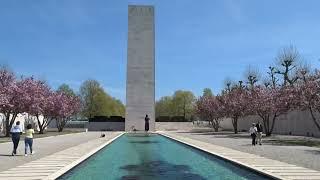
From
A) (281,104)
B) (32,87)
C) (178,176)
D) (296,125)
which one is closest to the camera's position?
(178,176)

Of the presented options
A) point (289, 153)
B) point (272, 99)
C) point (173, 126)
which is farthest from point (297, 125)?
point (173, 126)

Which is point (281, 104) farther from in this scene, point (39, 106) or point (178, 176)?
point (178, 176)

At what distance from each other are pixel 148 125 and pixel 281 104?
1334 inches

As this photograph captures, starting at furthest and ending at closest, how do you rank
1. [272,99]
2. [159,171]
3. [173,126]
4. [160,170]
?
[173,126] < [272,99] < [160,170] < [159,171]

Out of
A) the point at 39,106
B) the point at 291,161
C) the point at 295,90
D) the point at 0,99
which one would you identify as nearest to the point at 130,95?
the point at 39,106

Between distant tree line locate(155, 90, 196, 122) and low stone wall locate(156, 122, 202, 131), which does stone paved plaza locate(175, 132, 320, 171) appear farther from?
distant tree line locate(155, 90, 196, 122)

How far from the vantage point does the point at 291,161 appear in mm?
20375

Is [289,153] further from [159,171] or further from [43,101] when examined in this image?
[43,101]

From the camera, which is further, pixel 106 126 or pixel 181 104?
pixel 181 104

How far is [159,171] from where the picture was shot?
17750 millimetres

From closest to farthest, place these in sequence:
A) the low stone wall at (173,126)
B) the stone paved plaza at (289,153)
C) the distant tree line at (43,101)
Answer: the stone paved plaza at (289,153), the distant tree line at (43,101), the low stone wall at (173,126)

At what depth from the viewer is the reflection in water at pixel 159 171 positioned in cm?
1608

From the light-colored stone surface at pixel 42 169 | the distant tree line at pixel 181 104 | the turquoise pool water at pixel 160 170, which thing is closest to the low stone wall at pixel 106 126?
the distant tree line at pixel 181 104

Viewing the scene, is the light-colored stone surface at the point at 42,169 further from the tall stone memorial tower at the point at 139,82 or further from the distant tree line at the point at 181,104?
the distant tree line at the point at 181,104
